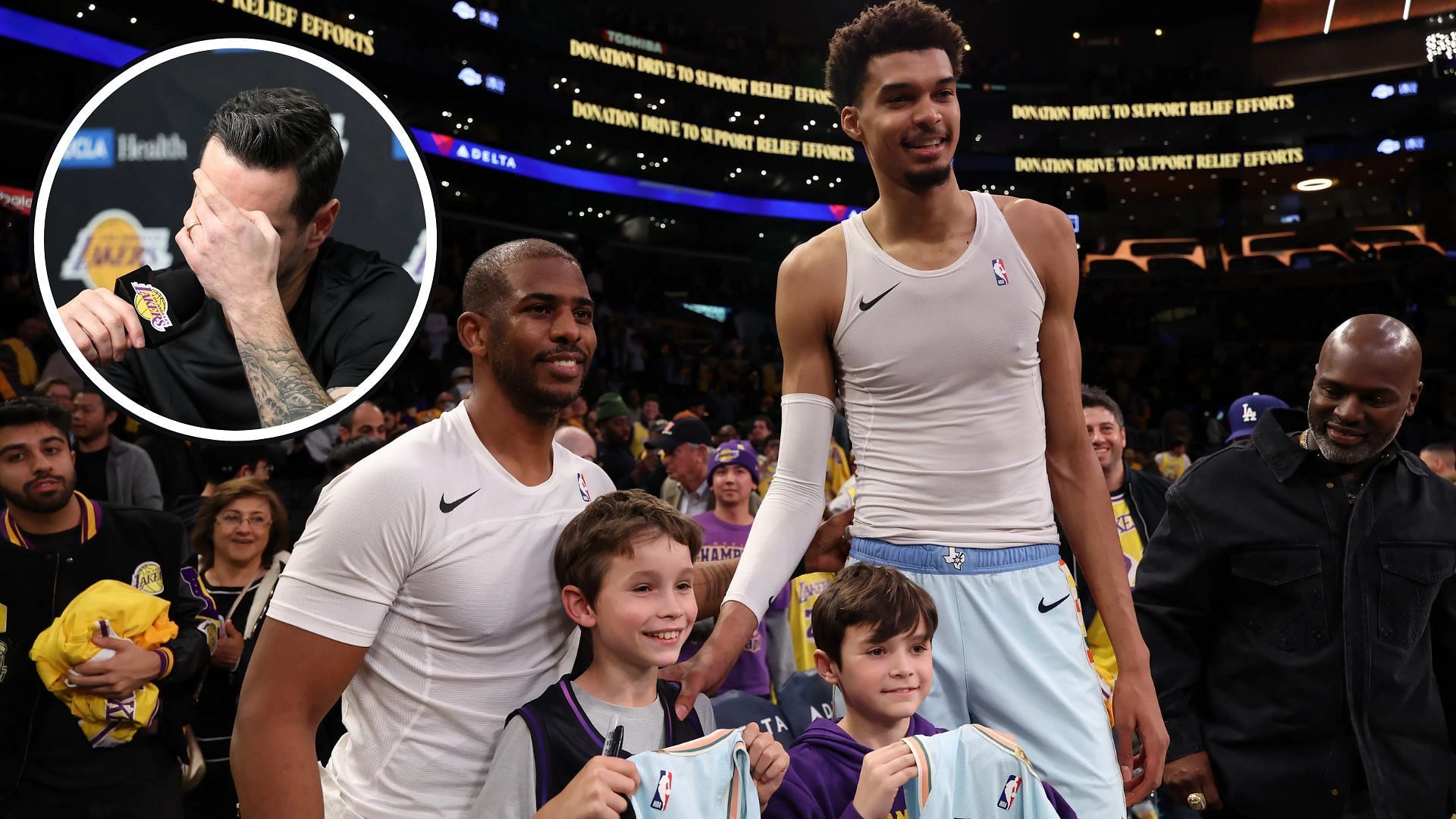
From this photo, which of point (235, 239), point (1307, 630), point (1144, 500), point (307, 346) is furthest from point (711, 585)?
point (1144, 500)

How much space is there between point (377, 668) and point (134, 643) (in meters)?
2.23

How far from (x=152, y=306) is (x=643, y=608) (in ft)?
3.25

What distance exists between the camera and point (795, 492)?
250cm

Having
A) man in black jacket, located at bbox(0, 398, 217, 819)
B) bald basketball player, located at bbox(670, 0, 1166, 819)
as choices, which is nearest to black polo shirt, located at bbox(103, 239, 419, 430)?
bald basketball player, located at bbox(670, 0, 1166, 819)

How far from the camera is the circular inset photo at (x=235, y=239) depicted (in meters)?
1.53

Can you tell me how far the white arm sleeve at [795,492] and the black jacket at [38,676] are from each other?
256 cm

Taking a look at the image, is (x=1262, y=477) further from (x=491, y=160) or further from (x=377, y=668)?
(x=491, y=160)

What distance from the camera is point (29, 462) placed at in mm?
4008

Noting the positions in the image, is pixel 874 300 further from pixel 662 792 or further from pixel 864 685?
pixel 662 792

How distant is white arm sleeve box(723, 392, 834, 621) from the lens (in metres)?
2.44

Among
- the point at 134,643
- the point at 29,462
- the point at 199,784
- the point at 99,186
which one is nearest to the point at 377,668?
the point at 99,186

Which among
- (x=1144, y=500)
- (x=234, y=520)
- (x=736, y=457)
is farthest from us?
(x=736, y=457)

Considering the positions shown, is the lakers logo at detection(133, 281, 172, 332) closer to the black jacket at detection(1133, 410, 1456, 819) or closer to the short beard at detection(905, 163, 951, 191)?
the short beard at detection(905, 163, 951, 191)

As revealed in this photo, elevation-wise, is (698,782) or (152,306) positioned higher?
(152,306)
